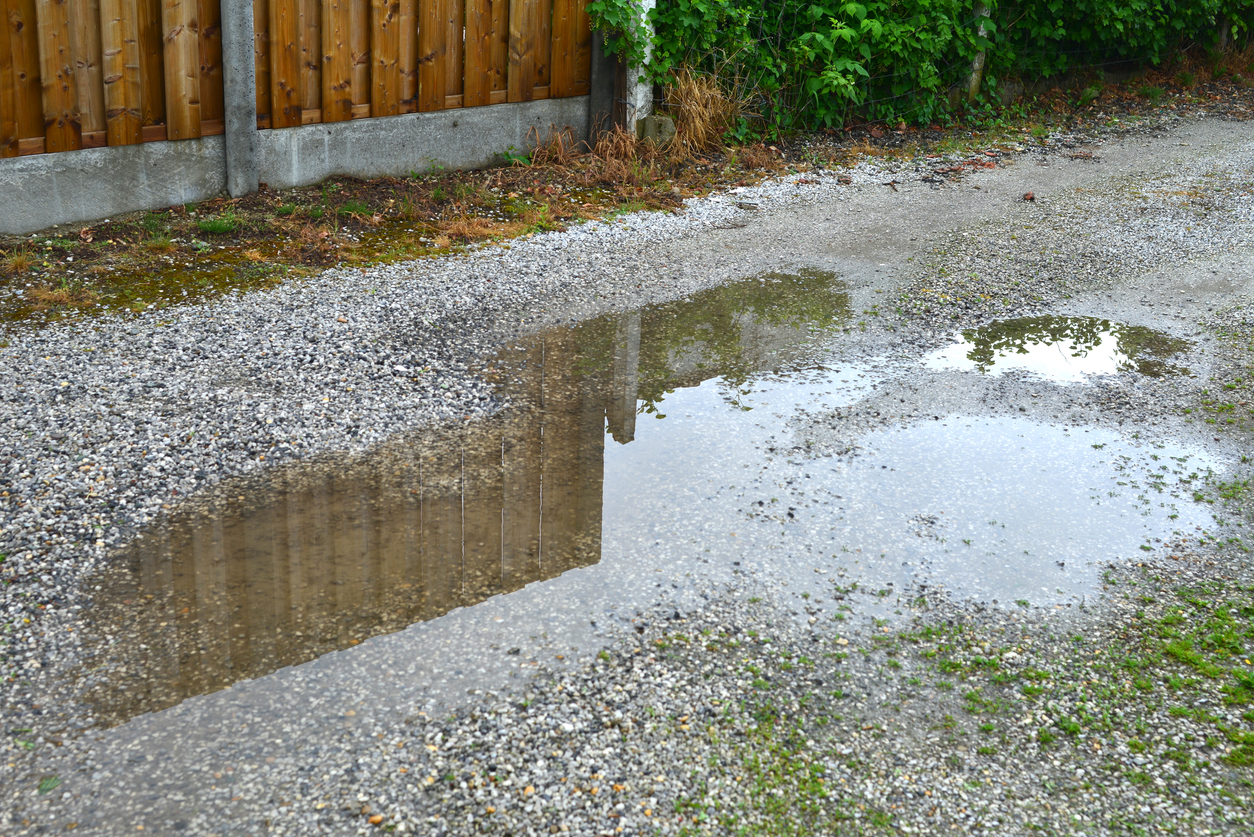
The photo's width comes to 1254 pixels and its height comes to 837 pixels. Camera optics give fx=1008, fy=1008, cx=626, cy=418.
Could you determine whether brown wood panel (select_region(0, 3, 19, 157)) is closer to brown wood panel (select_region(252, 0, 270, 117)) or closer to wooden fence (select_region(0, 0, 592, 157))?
wooden fence (select_region(0, 0, 592, 157))

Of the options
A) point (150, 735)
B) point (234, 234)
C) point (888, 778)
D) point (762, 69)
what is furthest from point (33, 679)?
point (762, 69)

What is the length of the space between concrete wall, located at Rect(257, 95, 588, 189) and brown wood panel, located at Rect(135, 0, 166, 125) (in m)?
0.68

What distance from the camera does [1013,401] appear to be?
4844 millimetres

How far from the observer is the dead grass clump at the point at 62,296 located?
5.23 metres

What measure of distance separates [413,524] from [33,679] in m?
1.28

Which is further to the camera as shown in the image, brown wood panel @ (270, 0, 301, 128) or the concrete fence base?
brown wood panel @ (270, 0, 301, 128)

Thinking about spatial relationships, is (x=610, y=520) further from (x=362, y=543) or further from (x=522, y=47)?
(x=522, y=47)

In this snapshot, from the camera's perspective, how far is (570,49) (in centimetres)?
823

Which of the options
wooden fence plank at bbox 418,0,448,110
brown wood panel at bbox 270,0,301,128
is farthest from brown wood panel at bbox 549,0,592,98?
brown wood panel at bbox 270,0,301,128

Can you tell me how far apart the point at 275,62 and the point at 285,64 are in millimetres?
80

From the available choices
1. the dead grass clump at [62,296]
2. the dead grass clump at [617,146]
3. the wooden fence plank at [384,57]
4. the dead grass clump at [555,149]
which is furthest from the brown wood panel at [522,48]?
the dead grass clump at [62,296]

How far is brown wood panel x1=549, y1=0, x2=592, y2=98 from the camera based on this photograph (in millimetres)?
8109

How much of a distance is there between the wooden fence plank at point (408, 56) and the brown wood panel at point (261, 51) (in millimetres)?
1013

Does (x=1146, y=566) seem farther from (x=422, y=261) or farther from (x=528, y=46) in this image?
(x=528, y=46)
